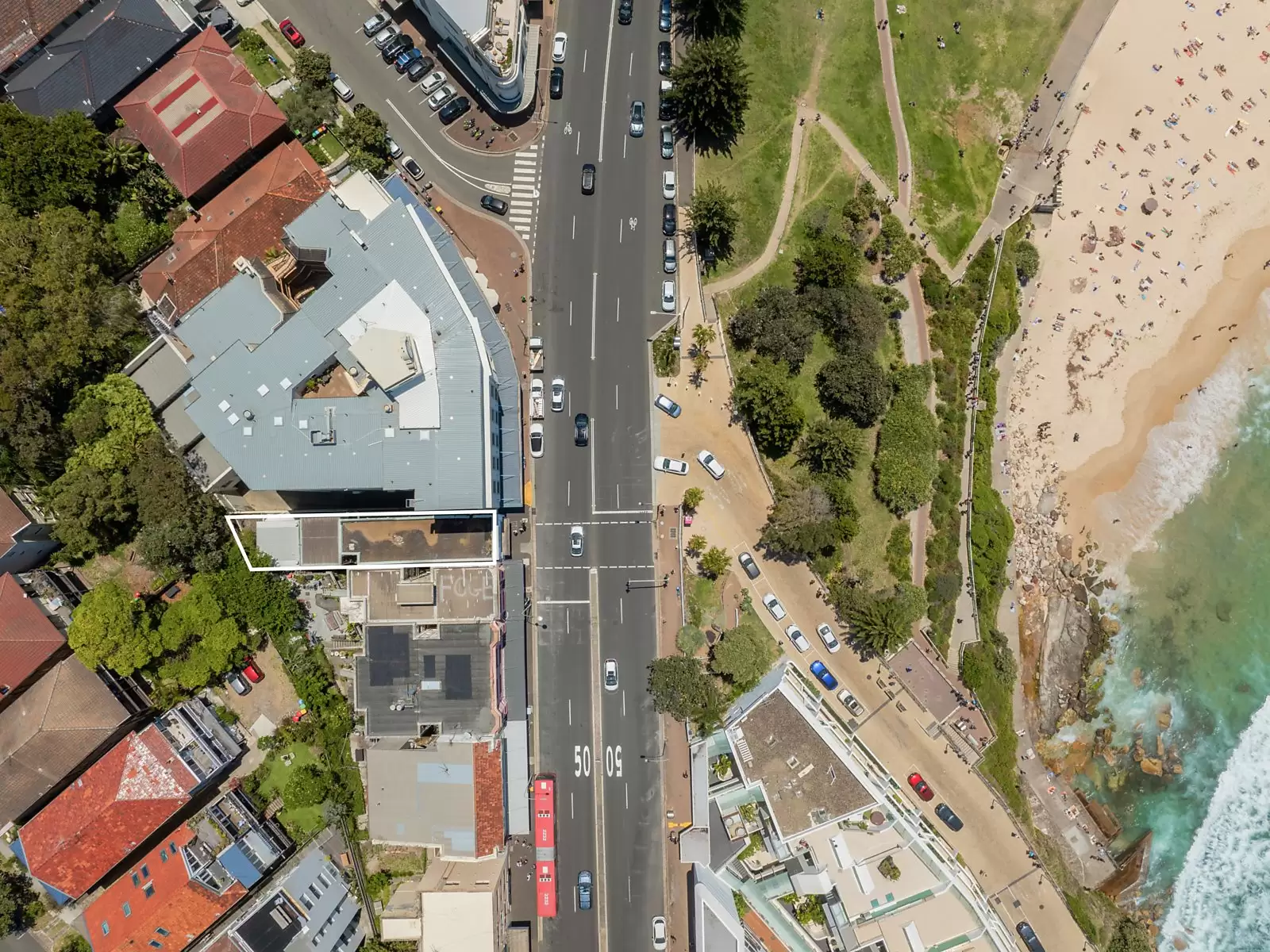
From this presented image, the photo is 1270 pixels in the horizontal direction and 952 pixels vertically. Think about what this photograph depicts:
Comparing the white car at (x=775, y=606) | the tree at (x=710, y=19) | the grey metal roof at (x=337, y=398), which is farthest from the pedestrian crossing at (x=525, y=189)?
the white car at (x=775, y=606)

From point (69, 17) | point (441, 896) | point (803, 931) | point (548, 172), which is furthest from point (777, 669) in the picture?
point (69, 17)

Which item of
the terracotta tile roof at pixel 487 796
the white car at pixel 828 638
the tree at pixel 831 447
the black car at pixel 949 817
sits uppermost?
the tree at pixel 831 447

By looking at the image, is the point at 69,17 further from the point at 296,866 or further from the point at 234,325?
the point at 296,866

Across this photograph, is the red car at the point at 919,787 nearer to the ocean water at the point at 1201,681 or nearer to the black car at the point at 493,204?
the ocean water at the point at 1201,681

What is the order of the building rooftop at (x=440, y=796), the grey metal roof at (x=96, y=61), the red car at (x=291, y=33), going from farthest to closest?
the red car at (x=291, y=33) < the grey metal roof at (x=96, y=61) < the building rooftop at (x=440, y=796)

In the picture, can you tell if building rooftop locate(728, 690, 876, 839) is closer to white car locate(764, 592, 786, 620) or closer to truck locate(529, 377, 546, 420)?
white car locate(764, 592, 786, 620)

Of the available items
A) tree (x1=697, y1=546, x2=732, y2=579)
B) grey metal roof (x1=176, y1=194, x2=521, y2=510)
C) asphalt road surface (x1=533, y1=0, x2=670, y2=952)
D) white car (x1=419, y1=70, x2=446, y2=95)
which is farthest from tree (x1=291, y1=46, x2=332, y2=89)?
tree (x1=697, y1=546, x2=732, y2=579)

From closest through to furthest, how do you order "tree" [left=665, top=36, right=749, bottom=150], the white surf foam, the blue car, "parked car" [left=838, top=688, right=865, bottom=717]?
"tree" [left=665, top=36, right=749, bottom=150], the blue car, "parked car" [left=838, top=688, right=865, bottom=717], the white surf foam

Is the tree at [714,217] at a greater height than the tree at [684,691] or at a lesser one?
greater
